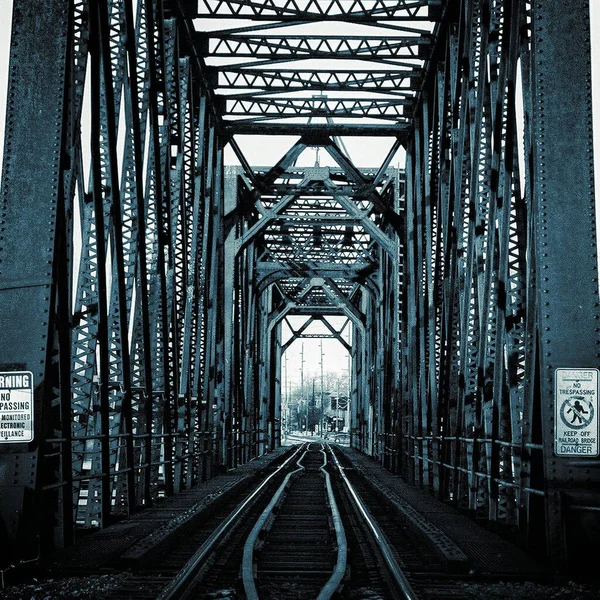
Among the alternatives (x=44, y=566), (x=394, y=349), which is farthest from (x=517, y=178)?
(x=394, y=349)

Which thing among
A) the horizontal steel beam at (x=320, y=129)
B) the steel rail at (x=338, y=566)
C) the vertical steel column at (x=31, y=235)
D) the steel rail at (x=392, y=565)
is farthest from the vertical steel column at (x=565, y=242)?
the horizontal steel beam at (x=320, y=129)

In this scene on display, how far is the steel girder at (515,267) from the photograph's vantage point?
6.80 meters

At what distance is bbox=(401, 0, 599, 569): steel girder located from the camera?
6.80 meters

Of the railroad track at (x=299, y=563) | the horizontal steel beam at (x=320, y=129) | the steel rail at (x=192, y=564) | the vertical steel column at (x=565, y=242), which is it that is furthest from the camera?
the horizontal steel beam at (x=320, y=129)

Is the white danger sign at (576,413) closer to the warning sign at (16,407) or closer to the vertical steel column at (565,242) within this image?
the vertical steel column at (565,242)

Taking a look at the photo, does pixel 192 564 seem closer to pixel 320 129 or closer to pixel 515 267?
pixel 515 267

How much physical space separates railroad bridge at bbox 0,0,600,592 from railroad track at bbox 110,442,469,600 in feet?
3.30

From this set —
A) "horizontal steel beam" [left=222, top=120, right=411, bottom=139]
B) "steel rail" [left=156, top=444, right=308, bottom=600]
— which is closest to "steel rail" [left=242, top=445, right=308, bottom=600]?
"steel rail" [left=156, top=444, right=308, bottom=600]

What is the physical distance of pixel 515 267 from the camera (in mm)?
10031

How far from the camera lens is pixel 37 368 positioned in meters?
7.00

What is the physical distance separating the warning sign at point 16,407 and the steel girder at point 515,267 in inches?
A: 153

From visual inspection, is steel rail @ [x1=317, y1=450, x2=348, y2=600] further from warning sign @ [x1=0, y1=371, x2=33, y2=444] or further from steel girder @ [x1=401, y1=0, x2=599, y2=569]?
warning sign @ [x1=0, y1=371, x2=33, y2=444]

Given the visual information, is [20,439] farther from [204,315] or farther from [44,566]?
[204,315]

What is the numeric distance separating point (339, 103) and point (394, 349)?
6518 mm
